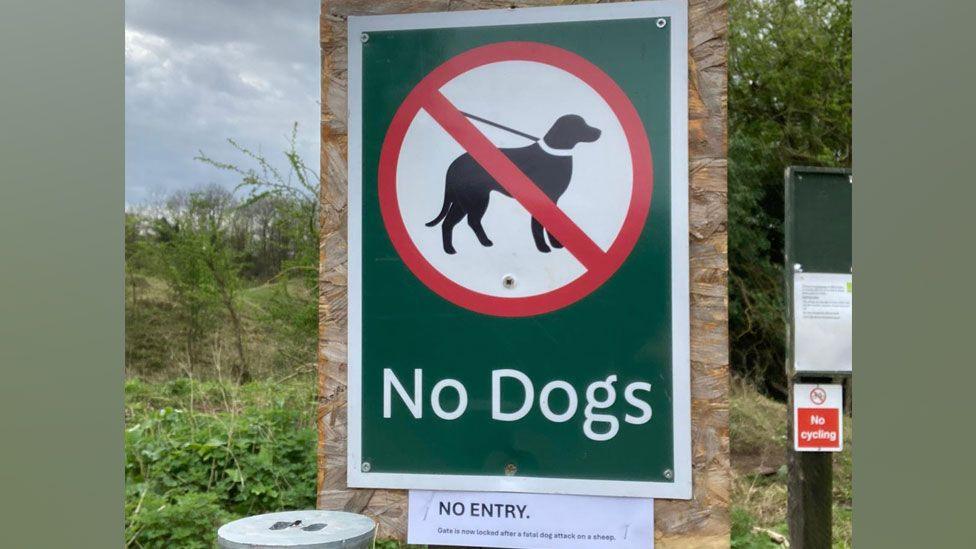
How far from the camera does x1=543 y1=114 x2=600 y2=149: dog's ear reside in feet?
7.39

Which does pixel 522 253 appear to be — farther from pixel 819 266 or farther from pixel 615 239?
pixel 819 266

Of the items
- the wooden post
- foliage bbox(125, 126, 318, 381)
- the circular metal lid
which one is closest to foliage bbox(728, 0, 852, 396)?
foliage bbox(125, 126, 318, 381)

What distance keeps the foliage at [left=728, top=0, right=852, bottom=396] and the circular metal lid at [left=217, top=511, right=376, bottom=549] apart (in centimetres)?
647

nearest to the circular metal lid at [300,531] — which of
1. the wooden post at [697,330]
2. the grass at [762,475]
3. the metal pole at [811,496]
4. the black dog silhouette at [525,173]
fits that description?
the wooden post at [697,330]

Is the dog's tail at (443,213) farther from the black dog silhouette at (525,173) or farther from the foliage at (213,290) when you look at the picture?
the foliage at (213,290)

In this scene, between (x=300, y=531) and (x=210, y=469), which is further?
(x=210, y=469)

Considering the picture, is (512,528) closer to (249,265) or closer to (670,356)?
(670,356)

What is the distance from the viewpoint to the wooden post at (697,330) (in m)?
2.21

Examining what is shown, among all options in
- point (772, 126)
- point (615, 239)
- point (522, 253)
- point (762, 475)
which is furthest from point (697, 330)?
point (772, 126)

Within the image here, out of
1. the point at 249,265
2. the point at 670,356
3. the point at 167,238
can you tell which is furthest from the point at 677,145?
the point at 167,238

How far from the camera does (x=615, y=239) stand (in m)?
2.24

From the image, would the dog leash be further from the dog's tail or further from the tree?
the tree

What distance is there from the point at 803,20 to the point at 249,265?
566cm

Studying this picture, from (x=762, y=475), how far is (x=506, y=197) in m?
4.47
